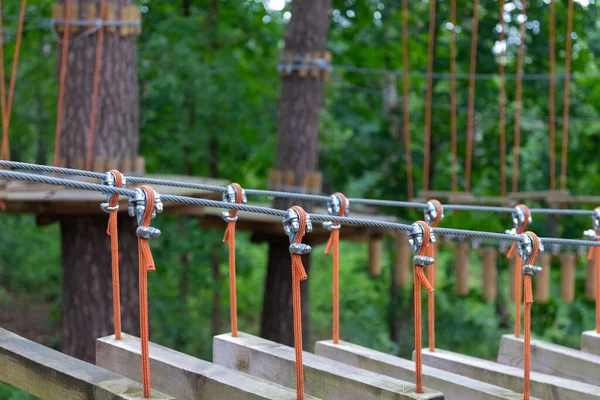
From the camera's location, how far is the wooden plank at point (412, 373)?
1961 mm

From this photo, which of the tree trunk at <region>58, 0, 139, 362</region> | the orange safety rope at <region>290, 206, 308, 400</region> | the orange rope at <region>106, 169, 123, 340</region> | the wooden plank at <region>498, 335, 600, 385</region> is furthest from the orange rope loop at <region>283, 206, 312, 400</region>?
the tree trunk at <region>58, 0, 139, 362</region>

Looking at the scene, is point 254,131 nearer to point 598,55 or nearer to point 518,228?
point 598,55

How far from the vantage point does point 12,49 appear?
26.9 feet

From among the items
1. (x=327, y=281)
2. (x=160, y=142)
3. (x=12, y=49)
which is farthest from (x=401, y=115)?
(x=327, y=281)

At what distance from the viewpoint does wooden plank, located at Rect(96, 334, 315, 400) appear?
1.72 metres

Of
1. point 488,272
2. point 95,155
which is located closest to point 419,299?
point 95,155

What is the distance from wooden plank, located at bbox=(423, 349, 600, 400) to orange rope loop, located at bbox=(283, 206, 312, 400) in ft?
2.13

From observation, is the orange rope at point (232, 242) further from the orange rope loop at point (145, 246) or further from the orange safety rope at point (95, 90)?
the orange safety rope at point (95, 90)

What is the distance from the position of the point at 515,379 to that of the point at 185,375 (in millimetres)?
764

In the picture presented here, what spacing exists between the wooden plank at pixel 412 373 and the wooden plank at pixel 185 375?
44cm

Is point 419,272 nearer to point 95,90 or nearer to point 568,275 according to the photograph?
point 95,90

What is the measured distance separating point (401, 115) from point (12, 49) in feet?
10.9

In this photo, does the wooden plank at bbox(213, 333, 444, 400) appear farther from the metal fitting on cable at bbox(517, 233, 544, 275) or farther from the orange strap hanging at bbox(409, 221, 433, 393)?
the metal fitting on cable at bbox(517, 233, 544, 275)

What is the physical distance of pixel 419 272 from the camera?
178 centimetres
